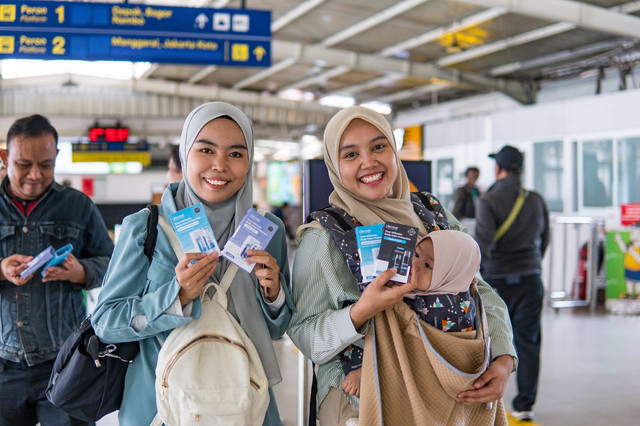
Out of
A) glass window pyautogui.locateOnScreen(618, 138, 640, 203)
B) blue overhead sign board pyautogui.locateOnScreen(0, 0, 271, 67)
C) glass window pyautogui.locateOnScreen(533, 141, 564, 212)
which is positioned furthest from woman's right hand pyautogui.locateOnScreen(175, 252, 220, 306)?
glass window pyautogui.locateOnScreen(533, 141, 564, 212)

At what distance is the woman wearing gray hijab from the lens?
5.40ft

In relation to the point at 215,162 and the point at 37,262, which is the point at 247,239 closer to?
the point at 215,162

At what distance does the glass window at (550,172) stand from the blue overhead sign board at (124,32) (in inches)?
295

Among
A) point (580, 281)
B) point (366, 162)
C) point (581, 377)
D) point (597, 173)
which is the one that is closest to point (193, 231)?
point (366, 162)

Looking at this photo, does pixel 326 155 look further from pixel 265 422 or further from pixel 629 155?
pixel 629 155

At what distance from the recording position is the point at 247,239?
5.52ft

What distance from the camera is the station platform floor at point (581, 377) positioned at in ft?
15.2

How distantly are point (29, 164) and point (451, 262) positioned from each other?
1.64 metres

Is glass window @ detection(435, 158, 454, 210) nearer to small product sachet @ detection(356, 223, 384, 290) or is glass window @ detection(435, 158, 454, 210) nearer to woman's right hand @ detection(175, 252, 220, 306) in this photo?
small product sachet @ detection(356, 223, 384, 290)

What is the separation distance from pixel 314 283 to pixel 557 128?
37.5 feet

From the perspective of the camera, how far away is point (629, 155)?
36.0ft

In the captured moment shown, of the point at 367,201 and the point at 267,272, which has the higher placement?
the point at 367,201

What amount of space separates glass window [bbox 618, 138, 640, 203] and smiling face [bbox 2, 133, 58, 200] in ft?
35.2

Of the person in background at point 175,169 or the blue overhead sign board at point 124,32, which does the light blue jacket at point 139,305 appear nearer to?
the person in background at point 175,169
